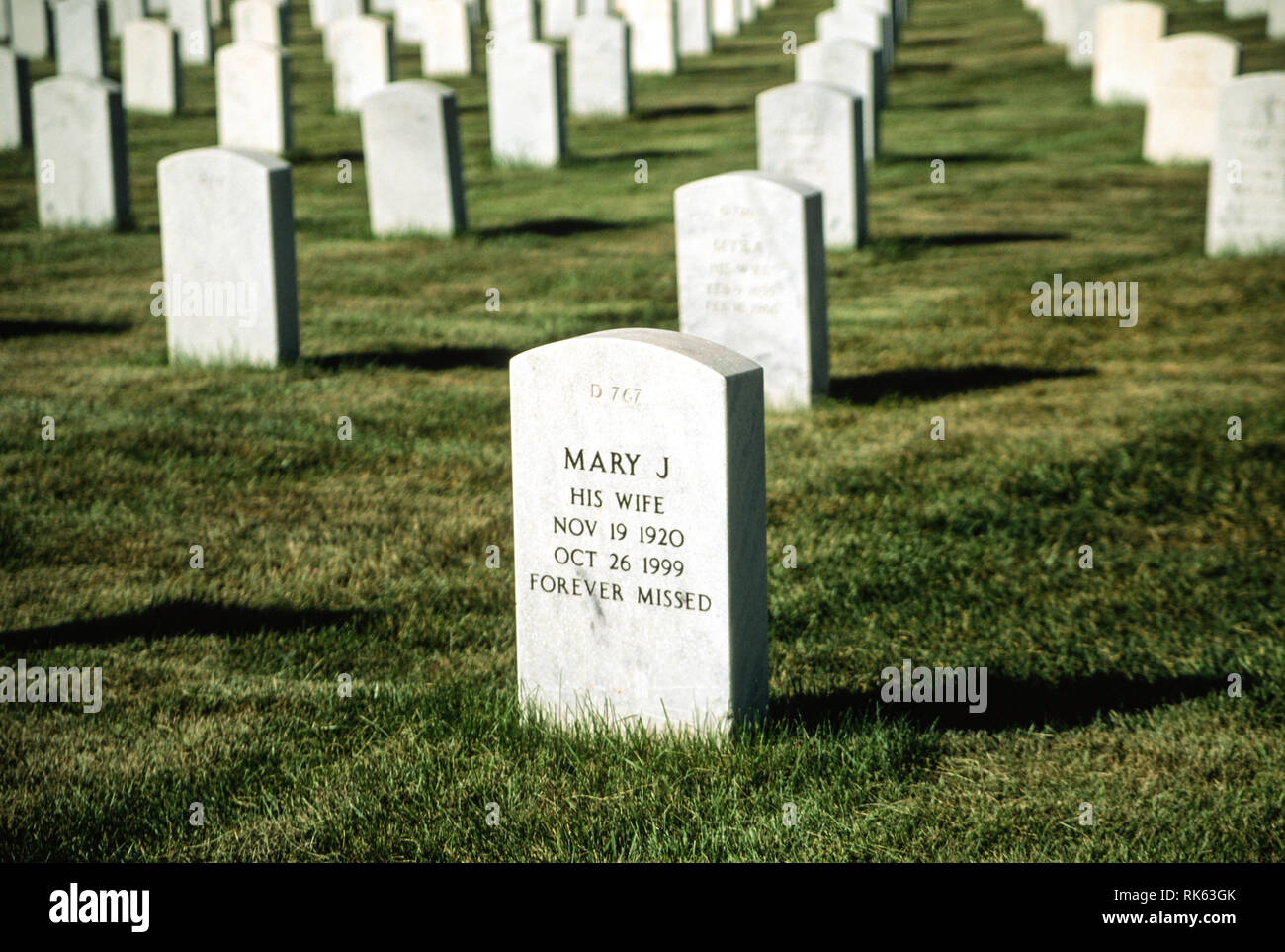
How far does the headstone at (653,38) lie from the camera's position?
25.5 meters

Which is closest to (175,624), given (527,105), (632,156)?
(527,105)

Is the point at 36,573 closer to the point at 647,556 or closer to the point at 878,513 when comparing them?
the point at 647,556

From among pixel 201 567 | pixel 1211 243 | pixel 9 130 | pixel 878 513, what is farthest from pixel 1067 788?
pixel 9 130

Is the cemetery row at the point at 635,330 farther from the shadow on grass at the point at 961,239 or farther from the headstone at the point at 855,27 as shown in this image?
the headstone at the point at 855,27

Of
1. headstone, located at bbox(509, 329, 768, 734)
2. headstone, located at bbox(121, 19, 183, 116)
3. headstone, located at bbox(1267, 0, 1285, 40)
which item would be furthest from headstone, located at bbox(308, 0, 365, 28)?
headstone, located at bbox(509, 329, 768, 734)

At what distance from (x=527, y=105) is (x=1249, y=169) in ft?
26.8

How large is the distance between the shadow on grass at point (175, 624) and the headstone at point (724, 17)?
27693 mm

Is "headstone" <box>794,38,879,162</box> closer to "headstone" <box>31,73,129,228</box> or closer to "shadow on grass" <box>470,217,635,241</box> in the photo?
"shadow on grass" <box>470,217,635,241</box>

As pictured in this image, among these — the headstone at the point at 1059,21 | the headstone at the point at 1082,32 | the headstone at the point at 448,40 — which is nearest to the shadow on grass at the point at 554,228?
the headstone at the point at 448,40

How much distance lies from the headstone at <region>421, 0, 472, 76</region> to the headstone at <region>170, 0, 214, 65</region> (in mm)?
4577

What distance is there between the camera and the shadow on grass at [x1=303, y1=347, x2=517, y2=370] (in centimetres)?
880

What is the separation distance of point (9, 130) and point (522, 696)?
16.3 meters

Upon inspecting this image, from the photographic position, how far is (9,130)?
18.2 m

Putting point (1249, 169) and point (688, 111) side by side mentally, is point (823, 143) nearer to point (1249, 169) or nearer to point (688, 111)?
point (1249, 169)
